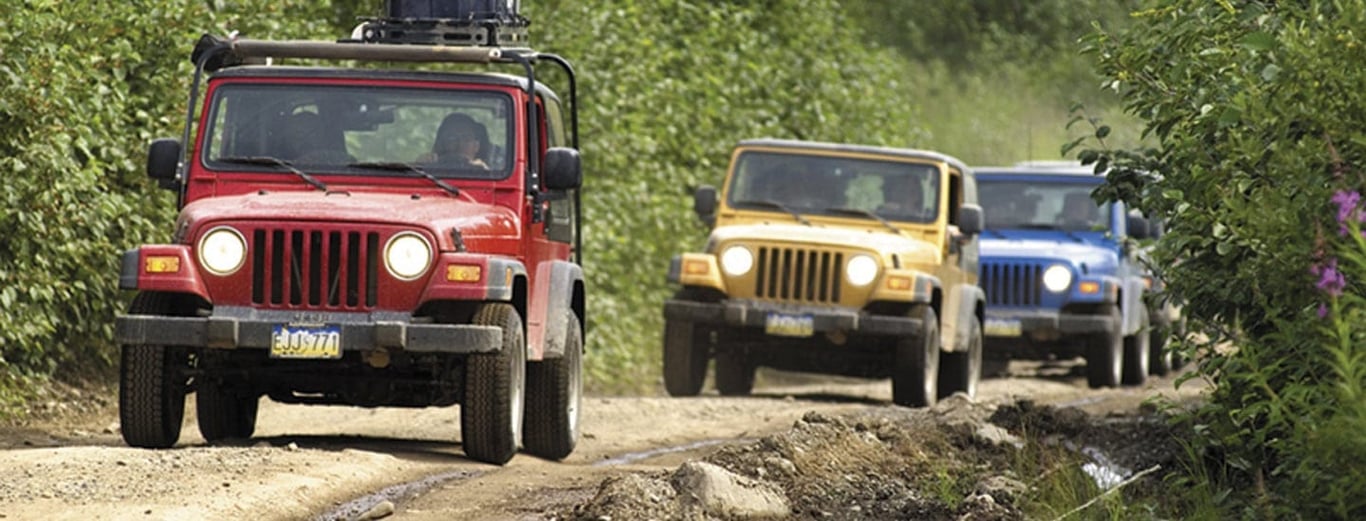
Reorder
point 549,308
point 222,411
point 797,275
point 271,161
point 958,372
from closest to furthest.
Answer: point 271,161, point 549,308, point 222,411, point 797,275, point 958,372

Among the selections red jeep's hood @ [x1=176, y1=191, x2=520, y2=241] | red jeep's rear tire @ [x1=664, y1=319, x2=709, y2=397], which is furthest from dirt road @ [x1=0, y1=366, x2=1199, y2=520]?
red jeep's rear tire @ [x1=664, y1=319, x2=709, y2=397]

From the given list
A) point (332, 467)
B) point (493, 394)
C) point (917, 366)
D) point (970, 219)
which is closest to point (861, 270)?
point (917, 366)

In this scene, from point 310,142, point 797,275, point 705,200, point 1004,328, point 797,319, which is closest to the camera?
point 310,142

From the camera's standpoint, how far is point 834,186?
17609mm

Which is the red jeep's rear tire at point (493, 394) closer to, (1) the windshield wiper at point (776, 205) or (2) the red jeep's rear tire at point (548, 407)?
(2) the red jeep's rear tire at point (548, 407)

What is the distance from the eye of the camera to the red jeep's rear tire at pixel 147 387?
10.7 m

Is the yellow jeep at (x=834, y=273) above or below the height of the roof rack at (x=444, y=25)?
below

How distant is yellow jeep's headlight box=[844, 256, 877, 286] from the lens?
16703 mm

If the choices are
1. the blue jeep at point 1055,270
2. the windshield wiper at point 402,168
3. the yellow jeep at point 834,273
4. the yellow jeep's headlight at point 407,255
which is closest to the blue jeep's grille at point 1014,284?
the blue jeep at point 1055,270

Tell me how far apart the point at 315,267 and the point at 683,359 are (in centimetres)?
707

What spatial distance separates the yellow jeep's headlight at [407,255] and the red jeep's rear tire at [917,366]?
262 inches

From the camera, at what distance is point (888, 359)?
17.3 metres

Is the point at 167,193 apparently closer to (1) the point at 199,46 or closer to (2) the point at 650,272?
(1) the point at 199,46

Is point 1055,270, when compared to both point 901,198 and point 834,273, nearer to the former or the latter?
point 901,198
